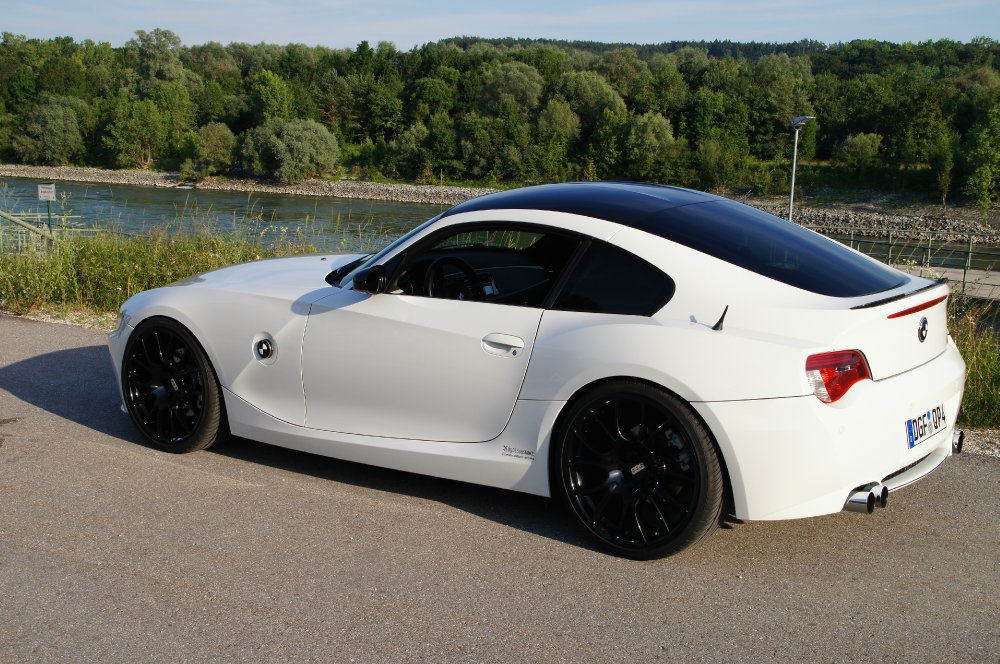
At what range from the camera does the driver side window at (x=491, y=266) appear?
4.11 meters

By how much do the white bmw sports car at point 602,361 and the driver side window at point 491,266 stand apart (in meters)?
0.02

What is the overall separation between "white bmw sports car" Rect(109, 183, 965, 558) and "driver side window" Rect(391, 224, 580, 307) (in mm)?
16

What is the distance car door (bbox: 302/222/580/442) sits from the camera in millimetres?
3971

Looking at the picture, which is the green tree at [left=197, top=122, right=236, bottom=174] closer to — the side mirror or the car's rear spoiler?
the side mirror

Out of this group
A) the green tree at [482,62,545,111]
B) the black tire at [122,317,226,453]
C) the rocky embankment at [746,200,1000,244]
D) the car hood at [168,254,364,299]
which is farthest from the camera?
the green tree at [482,62,545,111]

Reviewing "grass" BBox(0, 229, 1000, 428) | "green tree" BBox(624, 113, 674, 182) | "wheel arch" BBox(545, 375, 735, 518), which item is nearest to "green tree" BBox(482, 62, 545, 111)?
"green tree" BBox(624, 113, 674, 182)

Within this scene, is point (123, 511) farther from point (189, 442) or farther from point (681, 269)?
point (681, 269)

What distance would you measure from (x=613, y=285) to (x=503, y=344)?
526mm

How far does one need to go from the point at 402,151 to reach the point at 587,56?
59.1m

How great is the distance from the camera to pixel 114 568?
3.61 m

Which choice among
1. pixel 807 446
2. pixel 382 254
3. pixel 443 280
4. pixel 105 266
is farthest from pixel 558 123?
pixel 807 446

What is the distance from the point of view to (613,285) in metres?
3.86

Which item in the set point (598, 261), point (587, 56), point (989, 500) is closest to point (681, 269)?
point (598, 261)

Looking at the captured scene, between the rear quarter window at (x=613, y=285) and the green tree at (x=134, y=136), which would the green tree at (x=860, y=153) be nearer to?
the green tree at (x=134, y=136)
